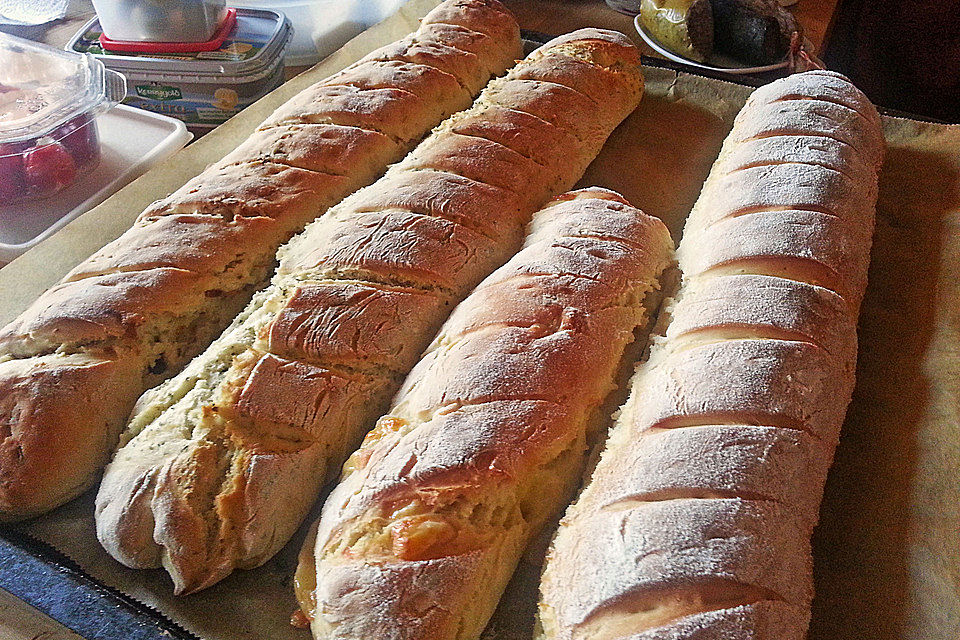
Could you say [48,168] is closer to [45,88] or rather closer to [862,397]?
[45,88]

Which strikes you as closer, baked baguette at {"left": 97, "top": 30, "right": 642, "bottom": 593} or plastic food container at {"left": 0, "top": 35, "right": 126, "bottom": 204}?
baked baguette at {"left": 97, "top": 30, "right": 642, "bottom": 593}

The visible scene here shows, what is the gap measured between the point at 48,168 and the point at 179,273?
0.82 metres

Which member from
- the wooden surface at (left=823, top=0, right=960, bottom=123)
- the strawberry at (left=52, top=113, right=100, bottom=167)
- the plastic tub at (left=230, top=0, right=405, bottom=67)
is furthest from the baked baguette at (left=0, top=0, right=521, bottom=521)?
the wooden surface at (left=823, top=0, right=960, bottom=123)

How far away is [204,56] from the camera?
2.59 metres

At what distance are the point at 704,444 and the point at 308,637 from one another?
0.80 m

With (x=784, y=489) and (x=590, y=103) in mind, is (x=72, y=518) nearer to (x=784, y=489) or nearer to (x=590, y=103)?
(x=784, y=489)

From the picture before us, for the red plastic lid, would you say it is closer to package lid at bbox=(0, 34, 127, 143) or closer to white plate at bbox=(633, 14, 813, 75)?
package lid at bbox=(0, 34, 127, 143)

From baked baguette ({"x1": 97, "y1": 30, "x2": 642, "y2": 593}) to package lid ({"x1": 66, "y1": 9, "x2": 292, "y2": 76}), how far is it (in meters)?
0.87

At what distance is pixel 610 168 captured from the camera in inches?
98.8

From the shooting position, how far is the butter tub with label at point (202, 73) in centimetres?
259

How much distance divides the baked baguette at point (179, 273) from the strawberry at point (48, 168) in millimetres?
508

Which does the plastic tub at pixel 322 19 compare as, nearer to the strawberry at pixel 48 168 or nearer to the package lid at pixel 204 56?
the package lid at pixel 204 56

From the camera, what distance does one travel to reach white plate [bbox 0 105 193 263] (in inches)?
85.5

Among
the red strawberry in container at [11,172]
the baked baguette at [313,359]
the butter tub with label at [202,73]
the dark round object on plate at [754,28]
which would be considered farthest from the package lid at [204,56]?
the dark round object on plate at [754,28]
